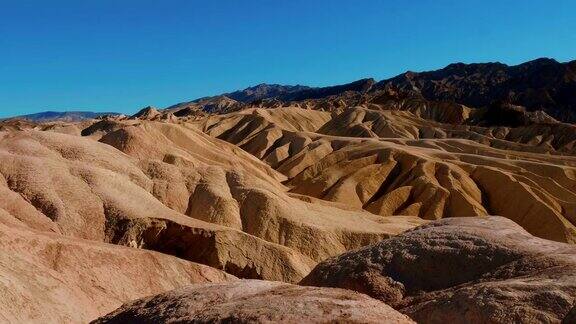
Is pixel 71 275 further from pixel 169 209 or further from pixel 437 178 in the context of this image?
pixel 437 178

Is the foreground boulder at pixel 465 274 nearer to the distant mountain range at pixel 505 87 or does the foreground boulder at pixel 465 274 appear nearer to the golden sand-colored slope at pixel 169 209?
the golden sand-colored slope at pixel 169 209

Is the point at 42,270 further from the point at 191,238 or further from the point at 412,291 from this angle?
the point at 412,291

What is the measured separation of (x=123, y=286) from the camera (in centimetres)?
1947

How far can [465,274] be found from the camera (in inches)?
496

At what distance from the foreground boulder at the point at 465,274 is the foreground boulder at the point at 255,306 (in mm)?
2754

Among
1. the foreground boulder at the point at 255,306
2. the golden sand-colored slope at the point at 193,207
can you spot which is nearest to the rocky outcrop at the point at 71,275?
the golden sand-colored slope at the point at 193,207

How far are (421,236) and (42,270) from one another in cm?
1020

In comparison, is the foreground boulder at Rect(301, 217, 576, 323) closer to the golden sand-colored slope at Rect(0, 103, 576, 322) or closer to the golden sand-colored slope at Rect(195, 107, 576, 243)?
the golden sand-colored slope at Rect(0, 103, 576, 322)

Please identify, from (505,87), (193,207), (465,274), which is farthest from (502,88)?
(465,274)

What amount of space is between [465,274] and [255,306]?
5976 mm

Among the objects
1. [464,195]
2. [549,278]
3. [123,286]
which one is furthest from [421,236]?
[464,195]

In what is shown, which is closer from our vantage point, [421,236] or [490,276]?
[490,276]

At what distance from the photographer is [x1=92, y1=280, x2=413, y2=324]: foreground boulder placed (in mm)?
7629

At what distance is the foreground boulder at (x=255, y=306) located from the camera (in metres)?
7.63
